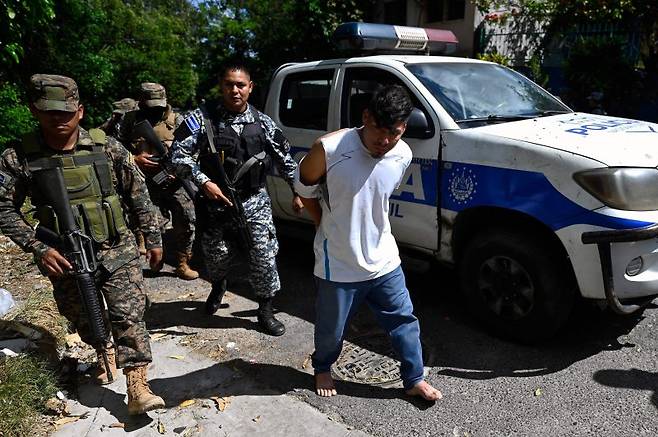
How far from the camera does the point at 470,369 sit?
10.6 feet

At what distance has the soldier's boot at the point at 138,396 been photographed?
9.21ft

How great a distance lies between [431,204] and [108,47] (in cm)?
1357

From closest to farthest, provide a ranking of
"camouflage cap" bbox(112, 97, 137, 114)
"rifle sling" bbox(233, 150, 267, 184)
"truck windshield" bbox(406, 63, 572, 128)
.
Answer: "rifle sling" bbox(233, 150, 267, 184)
"truck windshield" bbox(406, 63, 572, 128)
"camouflage cap" bbox(112, 97, 137, 114)

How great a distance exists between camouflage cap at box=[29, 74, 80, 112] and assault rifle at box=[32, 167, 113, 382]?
299mm

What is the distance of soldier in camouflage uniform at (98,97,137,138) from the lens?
516 centimetres

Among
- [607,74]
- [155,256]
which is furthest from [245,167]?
[607,74]

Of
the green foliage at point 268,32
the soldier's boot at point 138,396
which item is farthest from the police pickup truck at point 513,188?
the green foliage at point 268,32

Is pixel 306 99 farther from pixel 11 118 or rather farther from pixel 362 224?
pixel 11 118

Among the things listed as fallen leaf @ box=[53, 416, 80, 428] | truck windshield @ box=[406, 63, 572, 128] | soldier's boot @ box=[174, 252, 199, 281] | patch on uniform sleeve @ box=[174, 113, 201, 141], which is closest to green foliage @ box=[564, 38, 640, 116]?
truck windshield @ box=[406, 63, 572, 128]

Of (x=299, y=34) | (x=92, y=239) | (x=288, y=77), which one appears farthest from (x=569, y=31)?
(x=92, y=239)

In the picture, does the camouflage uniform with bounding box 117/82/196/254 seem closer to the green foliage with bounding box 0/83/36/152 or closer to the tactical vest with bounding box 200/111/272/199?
the tactical vest with bounding box 200/111/272/199

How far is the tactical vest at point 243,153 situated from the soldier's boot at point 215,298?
32.7 inches

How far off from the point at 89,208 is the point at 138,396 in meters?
1.02

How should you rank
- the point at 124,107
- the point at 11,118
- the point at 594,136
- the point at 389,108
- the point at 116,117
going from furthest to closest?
the point at 11,118
the point at 124,107
the point at 116,117
the point at 594,136
the point at 389,108
